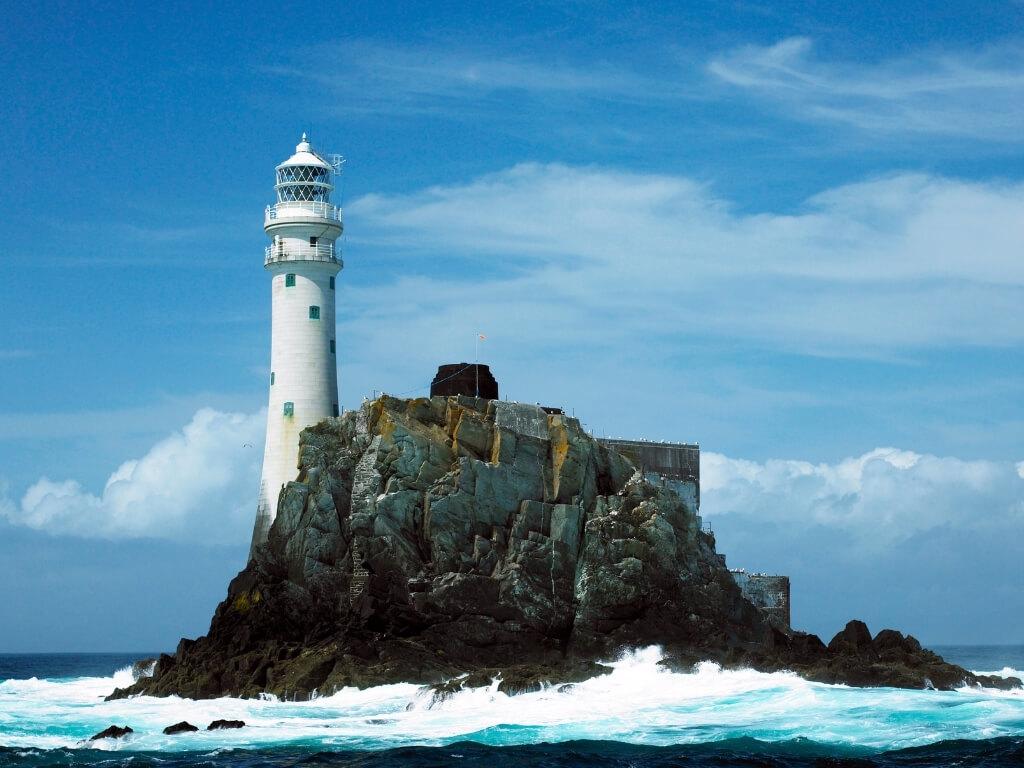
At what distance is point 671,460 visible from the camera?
62250 mm

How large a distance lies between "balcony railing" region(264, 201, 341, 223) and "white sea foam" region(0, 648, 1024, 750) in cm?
2123

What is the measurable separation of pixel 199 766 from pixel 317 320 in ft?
86.1

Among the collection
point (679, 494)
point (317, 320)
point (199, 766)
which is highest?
point (317, 320)

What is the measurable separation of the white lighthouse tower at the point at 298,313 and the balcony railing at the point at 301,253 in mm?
43

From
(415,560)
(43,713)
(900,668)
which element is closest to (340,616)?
(415,560)

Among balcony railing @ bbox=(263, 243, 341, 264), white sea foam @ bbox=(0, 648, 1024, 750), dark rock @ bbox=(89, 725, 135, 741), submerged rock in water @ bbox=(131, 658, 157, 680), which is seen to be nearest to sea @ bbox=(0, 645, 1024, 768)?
white sea foam @ bbox=(0, 648, 1024, 750)

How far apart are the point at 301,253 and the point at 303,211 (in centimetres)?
194

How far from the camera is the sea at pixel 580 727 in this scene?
38.1 metres

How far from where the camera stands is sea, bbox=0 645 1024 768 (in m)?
38.1

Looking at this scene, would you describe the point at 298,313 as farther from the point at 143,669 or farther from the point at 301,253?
the point at 143,669

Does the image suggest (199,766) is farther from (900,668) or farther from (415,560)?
(900,668)

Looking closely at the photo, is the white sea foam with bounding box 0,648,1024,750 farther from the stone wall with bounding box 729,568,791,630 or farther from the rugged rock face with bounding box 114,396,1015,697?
the stone wall with bounding box 729,568,791,630

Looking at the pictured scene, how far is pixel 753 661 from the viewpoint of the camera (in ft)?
170

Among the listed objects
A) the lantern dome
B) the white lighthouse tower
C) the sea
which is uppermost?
the lantern dome
